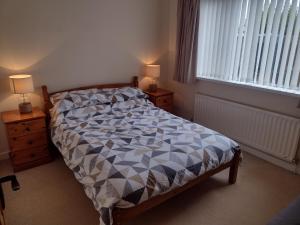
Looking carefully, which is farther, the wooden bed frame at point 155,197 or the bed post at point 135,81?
the bed post at point 135,81

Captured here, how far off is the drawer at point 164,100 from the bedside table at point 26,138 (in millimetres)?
1705

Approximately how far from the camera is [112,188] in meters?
1.59

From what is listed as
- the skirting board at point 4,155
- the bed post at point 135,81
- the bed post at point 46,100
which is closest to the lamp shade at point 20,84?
the bed post at point 46,100

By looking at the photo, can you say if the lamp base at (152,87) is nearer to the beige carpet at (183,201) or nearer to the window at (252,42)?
the window at (252,42)

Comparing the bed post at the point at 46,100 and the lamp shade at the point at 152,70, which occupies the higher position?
the lamp shade at the point at 152,70

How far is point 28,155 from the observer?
2652mm

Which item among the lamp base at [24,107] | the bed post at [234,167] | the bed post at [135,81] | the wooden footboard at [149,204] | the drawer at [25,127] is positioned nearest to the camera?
the wooden footboard at [149,204]

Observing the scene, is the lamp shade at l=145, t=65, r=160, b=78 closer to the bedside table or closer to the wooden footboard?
the bedside table

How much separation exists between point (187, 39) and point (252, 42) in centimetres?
98

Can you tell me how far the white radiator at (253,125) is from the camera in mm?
2586

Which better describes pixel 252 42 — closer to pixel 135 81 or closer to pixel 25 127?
pixel 135 81

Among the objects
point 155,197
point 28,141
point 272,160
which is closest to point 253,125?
point 272,160

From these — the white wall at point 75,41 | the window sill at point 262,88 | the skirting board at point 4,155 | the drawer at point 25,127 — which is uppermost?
the white wall at point 75,41

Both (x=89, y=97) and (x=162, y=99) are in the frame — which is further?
(x=162, y=99)
